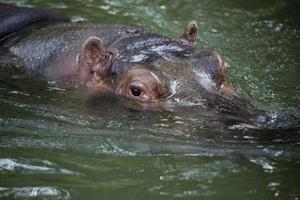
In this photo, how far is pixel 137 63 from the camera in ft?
19.0

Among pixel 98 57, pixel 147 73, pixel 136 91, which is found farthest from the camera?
pixel 98 57

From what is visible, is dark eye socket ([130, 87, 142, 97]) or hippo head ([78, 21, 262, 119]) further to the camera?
dark eye socket ([130, 87, 142, 97])

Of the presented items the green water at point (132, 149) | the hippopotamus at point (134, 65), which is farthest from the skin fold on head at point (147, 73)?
the green water at point (132, 149)

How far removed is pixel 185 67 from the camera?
570cm

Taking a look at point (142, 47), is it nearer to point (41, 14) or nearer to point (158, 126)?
point (158, 126)

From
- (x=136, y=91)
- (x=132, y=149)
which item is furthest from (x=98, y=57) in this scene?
(x=132, y=149)

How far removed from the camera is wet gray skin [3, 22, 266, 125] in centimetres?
554

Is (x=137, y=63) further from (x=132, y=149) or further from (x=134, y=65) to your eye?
(x=132, y=149)

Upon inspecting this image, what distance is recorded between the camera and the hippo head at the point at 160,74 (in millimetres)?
5543

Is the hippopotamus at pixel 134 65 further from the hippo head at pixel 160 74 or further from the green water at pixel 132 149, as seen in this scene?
the green water at pixel 132 149

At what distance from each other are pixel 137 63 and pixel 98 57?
0.47 metres

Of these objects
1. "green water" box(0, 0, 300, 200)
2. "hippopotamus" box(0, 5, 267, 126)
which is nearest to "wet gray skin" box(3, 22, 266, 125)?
"hippopotamus" box(0, 5, 267, 126)

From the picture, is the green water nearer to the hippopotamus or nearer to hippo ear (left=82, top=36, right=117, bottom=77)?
the hippopotamus

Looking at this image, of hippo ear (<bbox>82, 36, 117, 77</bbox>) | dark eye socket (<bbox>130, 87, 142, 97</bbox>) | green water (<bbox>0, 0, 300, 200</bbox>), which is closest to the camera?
green water (<bbox>0, 0, 300, 200</bbox>)
